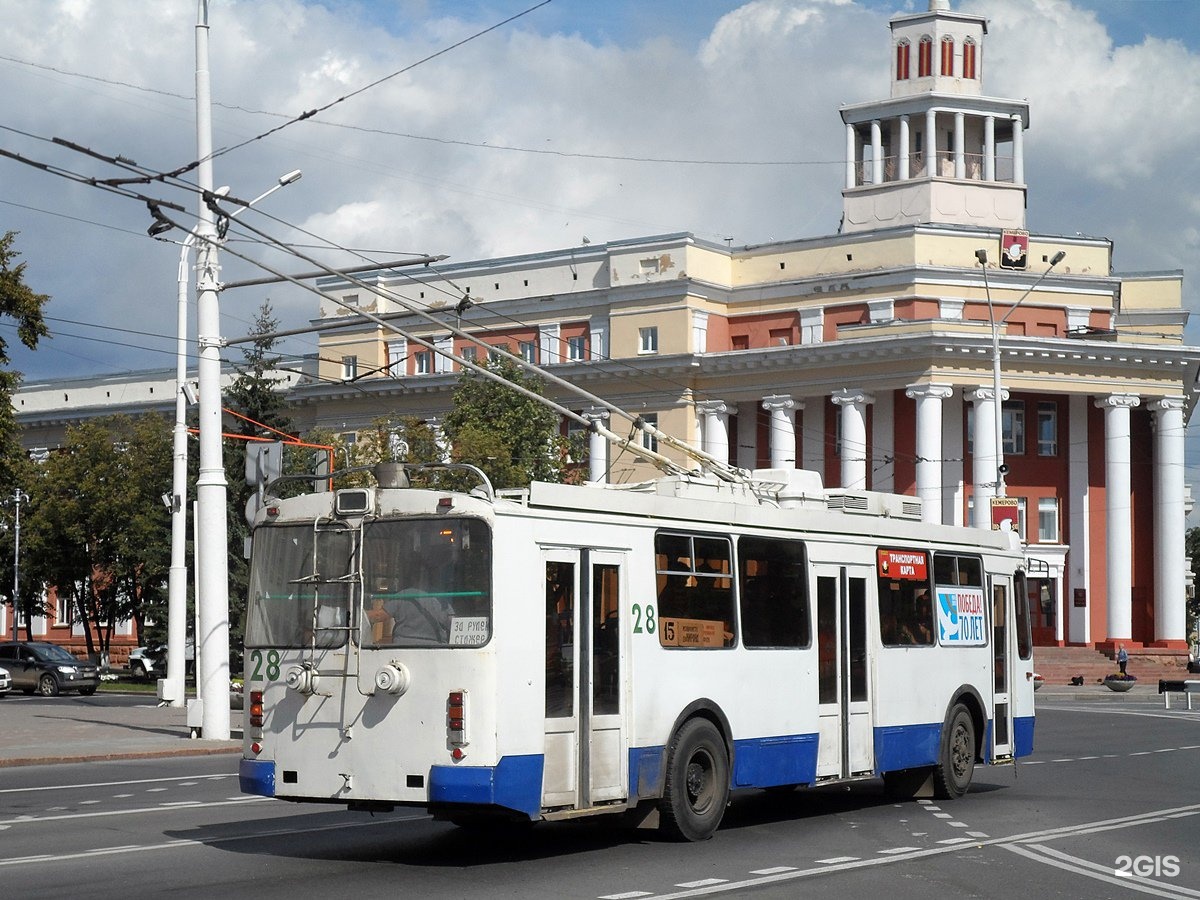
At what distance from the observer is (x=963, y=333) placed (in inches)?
2576

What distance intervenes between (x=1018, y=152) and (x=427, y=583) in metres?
66.4

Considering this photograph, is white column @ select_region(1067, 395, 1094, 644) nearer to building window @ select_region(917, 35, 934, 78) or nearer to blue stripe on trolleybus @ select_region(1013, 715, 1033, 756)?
building window @ select_region(917, 35, 934, 78)

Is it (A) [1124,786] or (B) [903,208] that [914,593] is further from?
(B) [903,208]

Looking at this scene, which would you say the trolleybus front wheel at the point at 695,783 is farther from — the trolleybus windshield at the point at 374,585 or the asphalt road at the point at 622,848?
the trolleybus windshield at the point at 374,585

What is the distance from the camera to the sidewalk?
25.2 metres

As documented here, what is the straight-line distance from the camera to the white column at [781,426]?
69250 millimetres

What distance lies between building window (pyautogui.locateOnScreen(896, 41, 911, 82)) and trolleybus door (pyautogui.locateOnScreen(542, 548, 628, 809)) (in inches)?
2592

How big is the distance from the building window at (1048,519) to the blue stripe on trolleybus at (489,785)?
5838 centimetres

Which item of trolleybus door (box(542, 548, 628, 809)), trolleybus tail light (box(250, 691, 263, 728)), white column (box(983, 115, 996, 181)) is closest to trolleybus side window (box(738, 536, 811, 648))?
trolleybus door (box(542, 548, 628, 809))

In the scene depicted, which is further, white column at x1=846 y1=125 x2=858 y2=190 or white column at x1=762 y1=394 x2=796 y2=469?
white column at x1=846 y1=125 x2=858 y2=190

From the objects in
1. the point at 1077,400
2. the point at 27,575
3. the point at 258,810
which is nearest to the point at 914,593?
the point at 258,810

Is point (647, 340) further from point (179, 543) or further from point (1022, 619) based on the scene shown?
point (1022, 619)

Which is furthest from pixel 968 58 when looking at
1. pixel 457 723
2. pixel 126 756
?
pixel 457 723

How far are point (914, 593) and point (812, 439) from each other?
53.8 m
